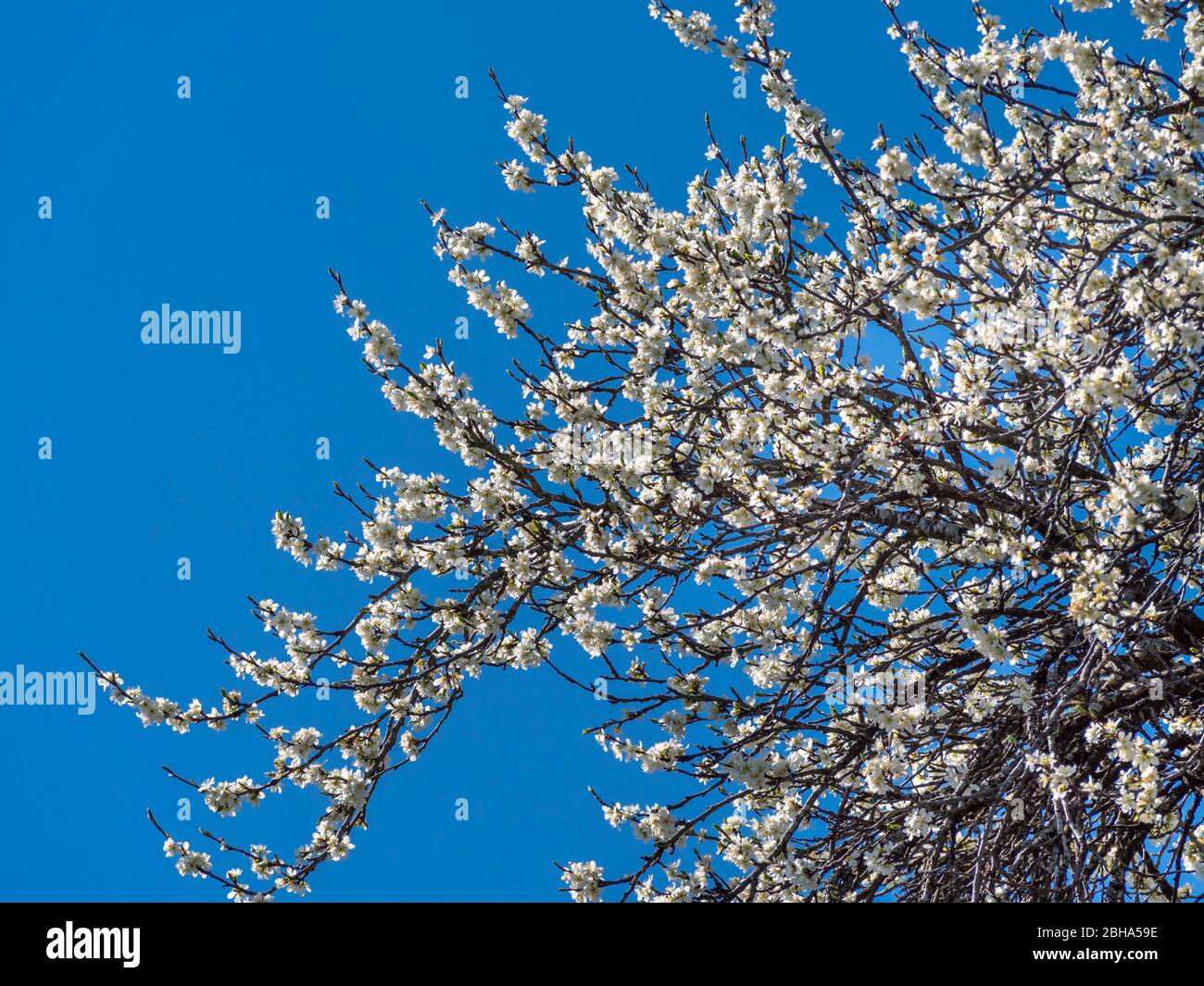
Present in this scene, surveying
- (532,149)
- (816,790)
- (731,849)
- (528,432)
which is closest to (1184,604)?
(816,790)

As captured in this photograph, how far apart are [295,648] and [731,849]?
2.23 metres

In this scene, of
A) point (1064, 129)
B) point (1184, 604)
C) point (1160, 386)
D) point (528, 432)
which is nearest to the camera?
point (1160, 386)

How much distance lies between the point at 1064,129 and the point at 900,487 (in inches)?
65.1

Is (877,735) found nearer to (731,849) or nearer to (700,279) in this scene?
Answer: (731,849)

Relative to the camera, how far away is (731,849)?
17.8 ft

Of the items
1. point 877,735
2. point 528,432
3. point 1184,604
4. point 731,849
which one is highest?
point 528,432

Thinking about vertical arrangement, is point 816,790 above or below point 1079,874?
above

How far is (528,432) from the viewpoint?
5465 mm

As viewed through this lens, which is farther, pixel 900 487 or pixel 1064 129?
pixel 900 487

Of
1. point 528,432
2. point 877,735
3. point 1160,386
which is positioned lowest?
point 877,735

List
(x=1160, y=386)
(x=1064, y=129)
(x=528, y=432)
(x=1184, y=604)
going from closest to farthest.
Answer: (x=1160, y=386)
(x=1064, y=129)
(x=1184, y=604)
(x=528, y=432)

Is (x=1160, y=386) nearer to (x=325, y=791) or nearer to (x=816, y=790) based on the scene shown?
(x=816, y=790)

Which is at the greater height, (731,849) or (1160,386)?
(1160,386)

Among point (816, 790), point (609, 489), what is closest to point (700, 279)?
point (609, 489)
